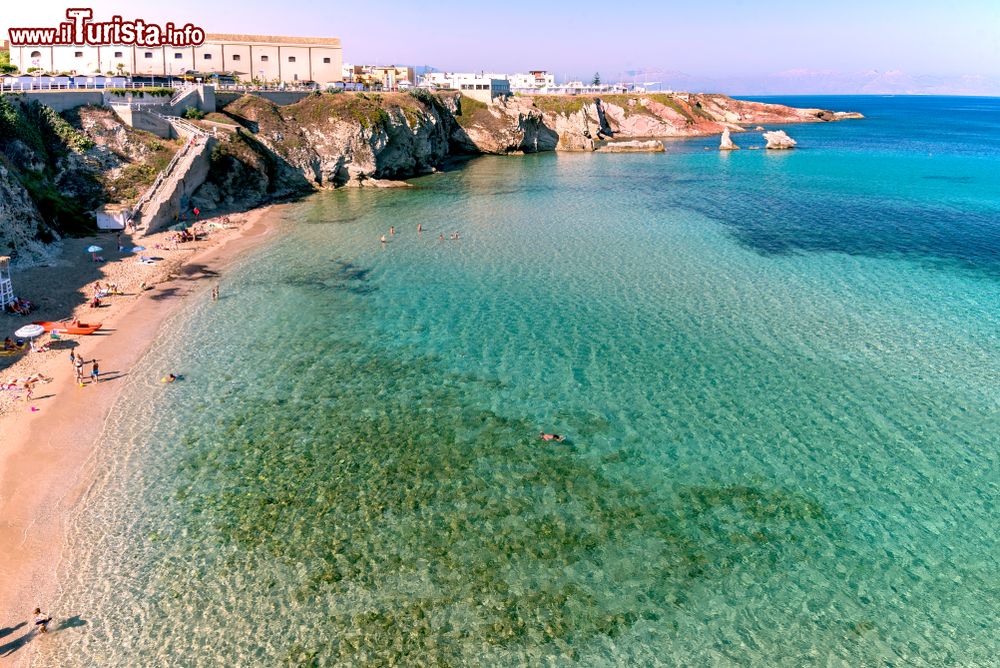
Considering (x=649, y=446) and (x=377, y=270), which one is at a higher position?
(x=377, y=270)

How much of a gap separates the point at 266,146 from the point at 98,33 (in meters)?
31.2

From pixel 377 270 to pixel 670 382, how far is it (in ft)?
90.8

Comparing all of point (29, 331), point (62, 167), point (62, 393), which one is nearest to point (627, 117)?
point (62, 167)

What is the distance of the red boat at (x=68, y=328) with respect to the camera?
1460 inches

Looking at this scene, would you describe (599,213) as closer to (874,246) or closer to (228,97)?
(874,246)

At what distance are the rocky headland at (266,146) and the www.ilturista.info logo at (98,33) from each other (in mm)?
17570

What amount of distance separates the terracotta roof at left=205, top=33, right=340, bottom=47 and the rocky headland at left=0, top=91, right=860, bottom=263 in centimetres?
1504

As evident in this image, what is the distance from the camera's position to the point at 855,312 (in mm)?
42844

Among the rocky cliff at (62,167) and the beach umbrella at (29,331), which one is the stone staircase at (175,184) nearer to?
the rocky cliff at (62,167)

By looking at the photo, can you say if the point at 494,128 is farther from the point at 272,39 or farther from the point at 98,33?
the point at 98,33

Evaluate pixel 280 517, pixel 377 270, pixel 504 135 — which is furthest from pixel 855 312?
pixel 504 135

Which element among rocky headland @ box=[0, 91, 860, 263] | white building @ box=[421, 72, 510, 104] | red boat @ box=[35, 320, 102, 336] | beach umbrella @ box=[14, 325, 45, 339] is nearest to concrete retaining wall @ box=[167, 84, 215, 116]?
rocky headland @ box=[0, 91, 860, 263]

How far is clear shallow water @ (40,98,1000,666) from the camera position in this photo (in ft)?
62.5

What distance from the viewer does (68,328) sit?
37.4 m
